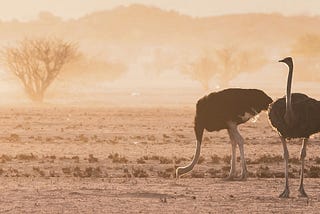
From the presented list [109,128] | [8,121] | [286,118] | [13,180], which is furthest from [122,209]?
[8,121]

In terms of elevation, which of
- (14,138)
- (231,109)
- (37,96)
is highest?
(37,96)

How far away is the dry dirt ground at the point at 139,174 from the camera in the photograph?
16.8 metres

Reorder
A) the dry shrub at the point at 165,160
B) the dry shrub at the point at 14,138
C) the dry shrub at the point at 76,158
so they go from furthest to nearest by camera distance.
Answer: the dry shrub at the point at 14,138 < the dry shrub at the point at 76,158 < the dry shrub at the point at 165,160

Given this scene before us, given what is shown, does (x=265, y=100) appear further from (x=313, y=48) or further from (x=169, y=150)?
(x=313, y=48)

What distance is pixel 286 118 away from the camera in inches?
688

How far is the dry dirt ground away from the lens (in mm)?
16766

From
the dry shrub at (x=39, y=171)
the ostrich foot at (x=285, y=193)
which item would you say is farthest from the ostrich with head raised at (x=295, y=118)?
the dry shrub at (x=39, y=171)

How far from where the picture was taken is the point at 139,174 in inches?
894

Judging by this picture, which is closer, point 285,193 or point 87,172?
point 285,193

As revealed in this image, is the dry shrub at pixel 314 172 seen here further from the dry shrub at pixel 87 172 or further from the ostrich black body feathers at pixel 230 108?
the dry shrub at pixel 87 172

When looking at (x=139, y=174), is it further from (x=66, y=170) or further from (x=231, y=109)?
(x=231, y=109)

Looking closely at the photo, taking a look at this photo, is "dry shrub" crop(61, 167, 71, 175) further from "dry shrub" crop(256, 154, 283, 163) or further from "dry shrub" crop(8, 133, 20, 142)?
"dry shrub" crop(8, 133, 20, 142)

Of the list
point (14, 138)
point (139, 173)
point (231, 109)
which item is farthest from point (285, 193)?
point (14, 138)

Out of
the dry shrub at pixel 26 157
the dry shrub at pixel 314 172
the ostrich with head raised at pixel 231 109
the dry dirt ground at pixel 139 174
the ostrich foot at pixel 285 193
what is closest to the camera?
the dry dirt ground at pixel 139 174
